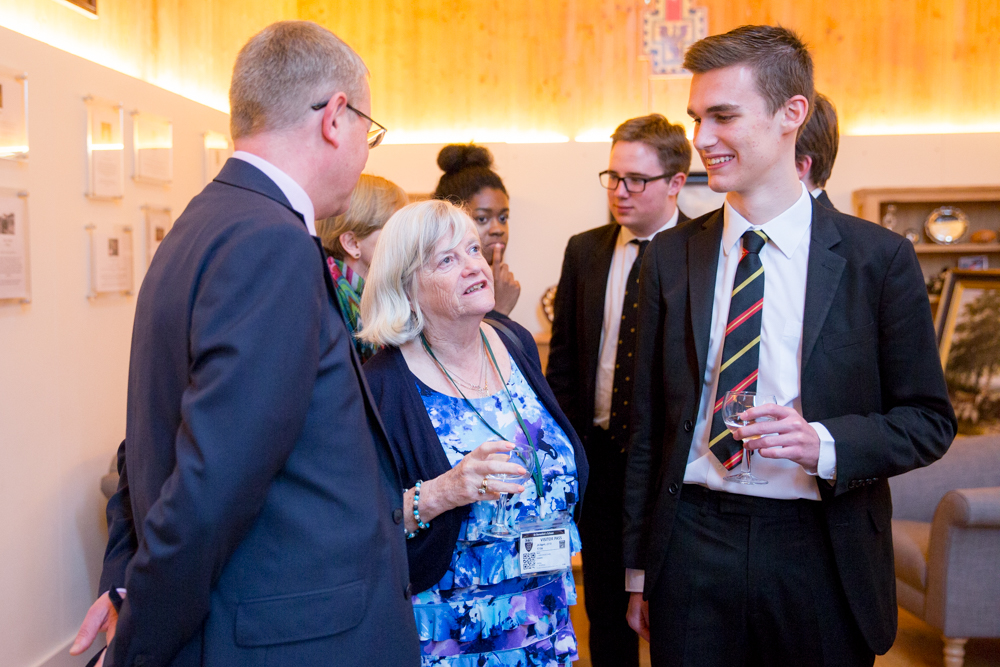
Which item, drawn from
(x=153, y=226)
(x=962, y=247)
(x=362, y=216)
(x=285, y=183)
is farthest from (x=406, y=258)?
(x=962, y=247)

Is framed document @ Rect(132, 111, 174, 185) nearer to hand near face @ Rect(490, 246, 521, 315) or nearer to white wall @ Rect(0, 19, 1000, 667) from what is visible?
white wall @ Rect(0, 19, 1000, 667)

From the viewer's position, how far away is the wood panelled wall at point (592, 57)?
561 centimetres

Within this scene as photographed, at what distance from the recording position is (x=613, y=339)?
2.90m

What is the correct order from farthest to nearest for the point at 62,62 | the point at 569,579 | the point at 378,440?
the point at 62,62, the point at 569,579, the point at 378,440

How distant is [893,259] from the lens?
1.67 m

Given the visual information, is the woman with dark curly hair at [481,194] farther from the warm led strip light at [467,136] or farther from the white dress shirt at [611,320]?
the warm led strip light at [467,136]

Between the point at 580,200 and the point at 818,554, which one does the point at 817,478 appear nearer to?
the point at 818,554

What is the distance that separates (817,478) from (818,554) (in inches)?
6.7

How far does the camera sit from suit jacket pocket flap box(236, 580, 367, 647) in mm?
1171

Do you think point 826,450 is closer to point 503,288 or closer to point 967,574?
point 503,288

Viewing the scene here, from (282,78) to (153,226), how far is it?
3.06 metres

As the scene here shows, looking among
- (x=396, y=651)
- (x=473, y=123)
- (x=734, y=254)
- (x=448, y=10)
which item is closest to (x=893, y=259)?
(x=734, y=254)

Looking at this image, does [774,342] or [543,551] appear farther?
[543,551]

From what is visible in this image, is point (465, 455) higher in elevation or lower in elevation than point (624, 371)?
lower
